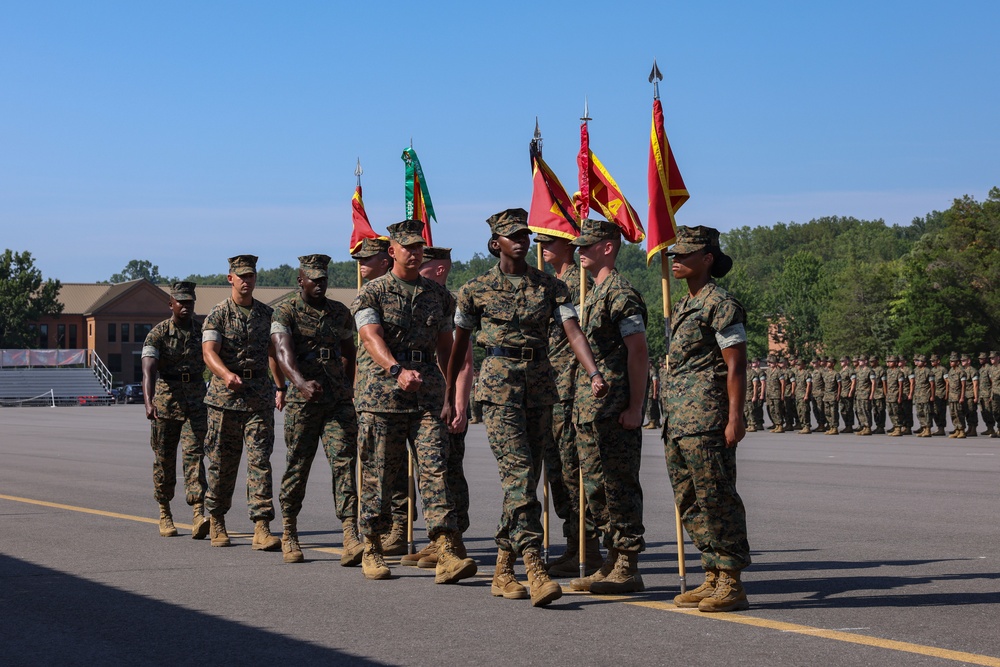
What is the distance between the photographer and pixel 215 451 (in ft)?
37.6

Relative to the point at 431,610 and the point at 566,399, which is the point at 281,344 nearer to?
the point at 566,399

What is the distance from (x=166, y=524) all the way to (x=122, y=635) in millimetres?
4876

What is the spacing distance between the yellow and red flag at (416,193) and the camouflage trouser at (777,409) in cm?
2484

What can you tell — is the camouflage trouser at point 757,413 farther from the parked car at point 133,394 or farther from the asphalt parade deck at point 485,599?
the parked car at point 133,394

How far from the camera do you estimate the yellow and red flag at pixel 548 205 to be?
1070 cm

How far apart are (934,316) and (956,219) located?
746cm

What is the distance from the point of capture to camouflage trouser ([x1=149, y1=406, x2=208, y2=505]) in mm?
12211

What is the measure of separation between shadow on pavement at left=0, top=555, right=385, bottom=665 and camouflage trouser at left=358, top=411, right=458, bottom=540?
166cm

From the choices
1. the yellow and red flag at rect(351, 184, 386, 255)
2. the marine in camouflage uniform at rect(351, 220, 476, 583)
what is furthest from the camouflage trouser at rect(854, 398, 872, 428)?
the marine in camouflage uniform at rect(351, 220, 476, 583)

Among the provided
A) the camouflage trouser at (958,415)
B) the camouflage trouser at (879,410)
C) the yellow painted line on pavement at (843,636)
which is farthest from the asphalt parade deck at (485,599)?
the camouflage trouser at (879,410)

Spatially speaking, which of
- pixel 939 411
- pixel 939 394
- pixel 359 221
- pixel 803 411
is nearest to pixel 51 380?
pixel 803 411

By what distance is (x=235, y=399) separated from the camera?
11.3 metres

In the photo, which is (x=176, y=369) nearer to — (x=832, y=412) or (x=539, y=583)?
(x=539, y=583)

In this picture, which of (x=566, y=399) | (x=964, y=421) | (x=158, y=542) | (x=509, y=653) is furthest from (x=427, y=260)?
(x=964, y=421)
